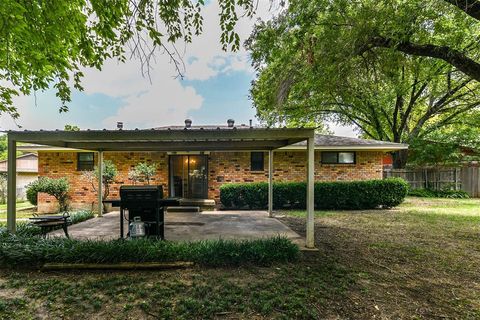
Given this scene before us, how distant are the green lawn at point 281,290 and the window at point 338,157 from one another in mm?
6952

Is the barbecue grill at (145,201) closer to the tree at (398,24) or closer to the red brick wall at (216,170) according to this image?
the tree at (398,24)

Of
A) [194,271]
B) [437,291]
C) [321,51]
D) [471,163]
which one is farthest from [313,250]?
[471,163]

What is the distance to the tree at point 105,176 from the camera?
11062 mm

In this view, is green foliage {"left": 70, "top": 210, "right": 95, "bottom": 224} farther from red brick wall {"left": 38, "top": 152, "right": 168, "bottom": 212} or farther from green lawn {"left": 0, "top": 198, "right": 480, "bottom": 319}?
green lawn {"left": 0, "top": 198, "right": 480, "bottom": 319}

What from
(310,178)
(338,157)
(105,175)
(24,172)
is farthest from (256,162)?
(24,172)

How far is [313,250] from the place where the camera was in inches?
215

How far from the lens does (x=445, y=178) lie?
16406 millimetres

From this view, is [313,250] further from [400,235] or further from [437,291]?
[400,235]

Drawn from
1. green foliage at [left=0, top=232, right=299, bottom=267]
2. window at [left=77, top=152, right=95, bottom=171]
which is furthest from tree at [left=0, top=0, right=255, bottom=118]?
window at [left=77, top=152, right=95, bottom=171]

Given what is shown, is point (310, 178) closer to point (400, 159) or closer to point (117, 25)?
point (117, 25)

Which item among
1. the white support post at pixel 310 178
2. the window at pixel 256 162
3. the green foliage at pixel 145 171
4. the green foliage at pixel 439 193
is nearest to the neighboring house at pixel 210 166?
the window at pixel 256 162

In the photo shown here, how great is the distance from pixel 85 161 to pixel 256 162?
813 centimetres

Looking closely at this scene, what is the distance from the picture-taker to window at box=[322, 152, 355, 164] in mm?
12484

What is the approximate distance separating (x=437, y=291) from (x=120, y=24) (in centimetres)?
662
